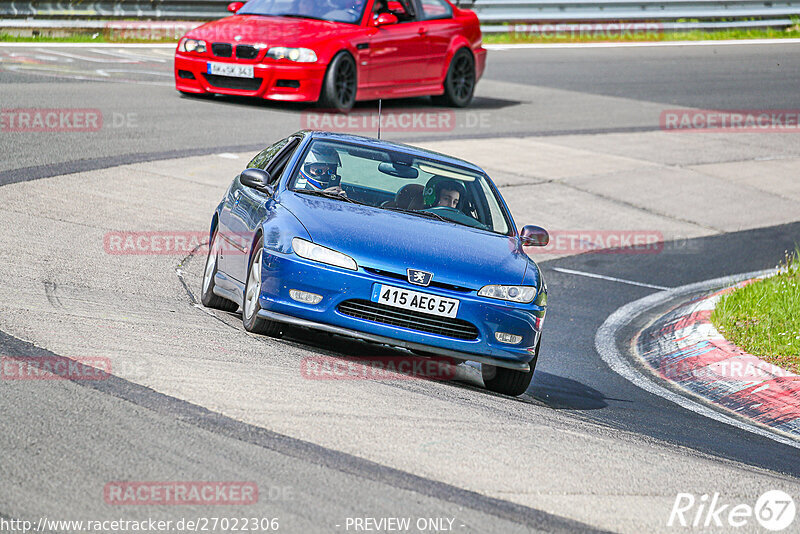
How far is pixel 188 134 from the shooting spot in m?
14.6

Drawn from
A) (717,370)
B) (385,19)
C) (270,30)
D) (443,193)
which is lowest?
(717,370)

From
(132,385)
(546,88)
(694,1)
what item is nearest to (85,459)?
(132,385)

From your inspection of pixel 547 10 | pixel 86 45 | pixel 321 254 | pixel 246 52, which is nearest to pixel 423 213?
pixel 321 254

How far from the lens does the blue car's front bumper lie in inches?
266

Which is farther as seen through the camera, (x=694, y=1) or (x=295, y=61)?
(x=694, y=1)

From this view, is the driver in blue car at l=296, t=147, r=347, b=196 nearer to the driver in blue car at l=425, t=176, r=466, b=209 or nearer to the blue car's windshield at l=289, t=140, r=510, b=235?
the blue car's windshield at l=289, t=140, r=510, b=235

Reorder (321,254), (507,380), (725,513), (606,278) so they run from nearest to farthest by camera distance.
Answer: (725,513) → (321,254) → (507,380) → (606,278)

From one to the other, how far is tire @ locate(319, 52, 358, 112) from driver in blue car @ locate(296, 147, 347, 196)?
26.4ft

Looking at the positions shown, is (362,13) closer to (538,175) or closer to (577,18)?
(538,175)

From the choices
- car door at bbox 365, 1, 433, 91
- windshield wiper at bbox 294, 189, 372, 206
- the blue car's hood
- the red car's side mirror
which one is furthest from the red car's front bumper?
the blue car's hood

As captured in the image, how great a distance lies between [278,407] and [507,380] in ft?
7.38

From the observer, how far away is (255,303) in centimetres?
707

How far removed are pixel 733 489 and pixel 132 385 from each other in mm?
2837

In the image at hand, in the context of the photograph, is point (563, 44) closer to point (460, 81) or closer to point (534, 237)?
point (460, 81)
